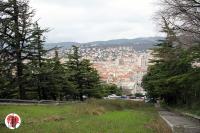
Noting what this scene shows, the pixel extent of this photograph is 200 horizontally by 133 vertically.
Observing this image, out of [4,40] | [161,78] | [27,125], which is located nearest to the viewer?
[27,125]

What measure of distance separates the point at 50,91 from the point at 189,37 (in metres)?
30.6

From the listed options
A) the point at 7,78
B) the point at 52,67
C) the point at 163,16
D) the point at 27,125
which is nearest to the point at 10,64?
the point at 7,78

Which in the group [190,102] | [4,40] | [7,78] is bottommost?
[190,102]

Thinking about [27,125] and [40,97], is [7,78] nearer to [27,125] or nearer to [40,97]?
[40,97]

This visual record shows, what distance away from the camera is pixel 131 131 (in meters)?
23.2

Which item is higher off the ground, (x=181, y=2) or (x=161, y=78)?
(x=181, y=2)

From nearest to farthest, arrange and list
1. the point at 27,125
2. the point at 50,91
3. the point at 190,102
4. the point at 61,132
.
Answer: the point at 61,132 → the point at 27,125 → the point at 190,102 → the point at 50,91

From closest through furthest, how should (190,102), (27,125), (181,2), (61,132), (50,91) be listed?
1. (61,132)
2. (27,125)
3. (181,2)
4. (190,102)
5. (50,91)

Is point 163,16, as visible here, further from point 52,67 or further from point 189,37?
point 52,67

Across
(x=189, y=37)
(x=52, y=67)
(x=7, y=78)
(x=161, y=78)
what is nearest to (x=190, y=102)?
(x=161, y=78)

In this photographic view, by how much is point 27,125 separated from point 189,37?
44.6ft

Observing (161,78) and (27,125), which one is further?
(161,78)

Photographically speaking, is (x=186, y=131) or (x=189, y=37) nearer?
(x=186, y=131)

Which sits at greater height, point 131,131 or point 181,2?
point 181,2
